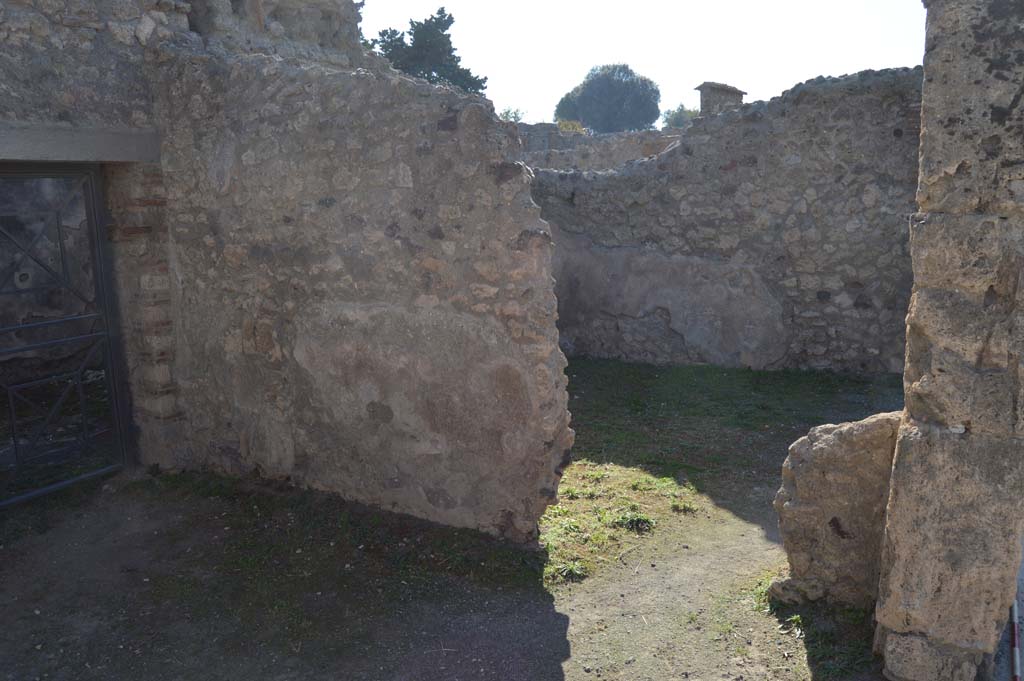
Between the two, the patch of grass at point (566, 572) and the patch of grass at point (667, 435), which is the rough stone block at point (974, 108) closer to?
the patch of grass at point (566, 572)

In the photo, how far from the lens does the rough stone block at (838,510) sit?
3.39 meters

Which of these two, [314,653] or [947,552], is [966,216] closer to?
[947,552]

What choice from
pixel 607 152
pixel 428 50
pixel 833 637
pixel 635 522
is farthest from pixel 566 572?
pixel 428 50

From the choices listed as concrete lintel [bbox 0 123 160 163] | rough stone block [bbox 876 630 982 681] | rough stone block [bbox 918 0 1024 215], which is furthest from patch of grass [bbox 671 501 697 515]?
concrete lintel [bbox 0 123 160 163]

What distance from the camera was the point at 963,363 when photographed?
9.33 ft

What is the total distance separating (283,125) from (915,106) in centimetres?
525

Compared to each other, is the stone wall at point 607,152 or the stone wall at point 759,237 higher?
the stone wall at point 607,152

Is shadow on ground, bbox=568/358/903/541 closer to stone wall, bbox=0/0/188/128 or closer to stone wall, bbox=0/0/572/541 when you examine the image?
stone wall, bbox=0/0/572/541

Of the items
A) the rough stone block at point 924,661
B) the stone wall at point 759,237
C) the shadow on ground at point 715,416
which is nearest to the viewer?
the rough stone block at point 924,661

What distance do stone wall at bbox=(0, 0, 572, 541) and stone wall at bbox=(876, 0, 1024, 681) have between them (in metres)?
1.69

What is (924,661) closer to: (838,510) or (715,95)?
(838,510)

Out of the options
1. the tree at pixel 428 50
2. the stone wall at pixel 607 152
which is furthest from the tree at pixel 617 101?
the stone wall at pixel 607 152

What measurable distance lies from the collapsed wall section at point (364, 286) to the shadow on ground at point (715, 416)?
154 cm

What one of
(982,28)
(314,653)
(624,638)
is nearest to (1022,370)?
(982,28)
